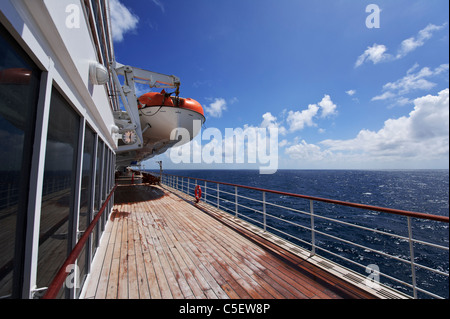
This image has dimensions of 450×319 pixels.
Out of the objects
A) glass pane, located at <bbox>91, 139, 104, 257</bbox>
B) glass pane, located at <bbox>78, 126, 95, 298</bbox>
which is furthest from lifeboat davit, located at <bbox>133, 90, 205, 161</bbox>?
glass pane, located at <bbox>78, 126, 95, 298</bbox>

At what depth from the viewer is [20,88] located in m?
0.72

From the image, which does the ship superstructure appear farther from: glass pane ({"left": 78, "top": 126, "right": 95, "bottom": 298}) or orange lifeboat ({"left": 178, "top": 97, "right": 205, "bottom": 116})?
orange lifeboat ({"left": 178, "top": 97, "right": 205, "bottom": 116})

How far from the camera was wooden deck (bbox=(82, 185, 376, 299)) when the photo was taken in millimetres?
1620

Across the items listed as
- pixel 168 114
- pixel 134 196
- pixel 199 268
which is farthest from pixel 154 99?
pixel 199 268

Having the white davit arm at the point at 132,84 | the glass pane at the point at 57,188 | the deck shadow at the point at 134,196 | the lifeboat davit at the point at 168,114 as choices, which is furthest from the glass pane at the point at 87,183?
the lifeboat davit at the point at 168,114

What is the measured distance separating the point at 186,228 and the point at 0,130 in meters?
2.93

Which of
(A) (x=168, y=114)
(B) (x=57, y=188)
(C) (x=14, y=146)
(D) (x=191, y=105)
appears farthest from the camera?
(D) (x=191, y=105)

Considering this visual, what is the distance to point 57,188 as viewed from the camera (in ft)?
3.63

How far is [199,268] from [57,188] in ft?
4.92

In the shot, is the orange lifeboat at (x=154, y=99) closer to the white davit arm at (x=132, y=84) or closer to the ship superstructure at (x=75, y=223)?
the white davit arm at (x=132, y=84)

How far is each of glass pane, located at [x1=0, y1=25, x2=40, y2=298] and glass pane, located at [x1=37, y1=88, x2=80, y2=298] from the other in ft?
0.56

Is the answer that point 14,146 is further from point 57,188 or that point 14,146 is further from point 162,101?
point 162,101
